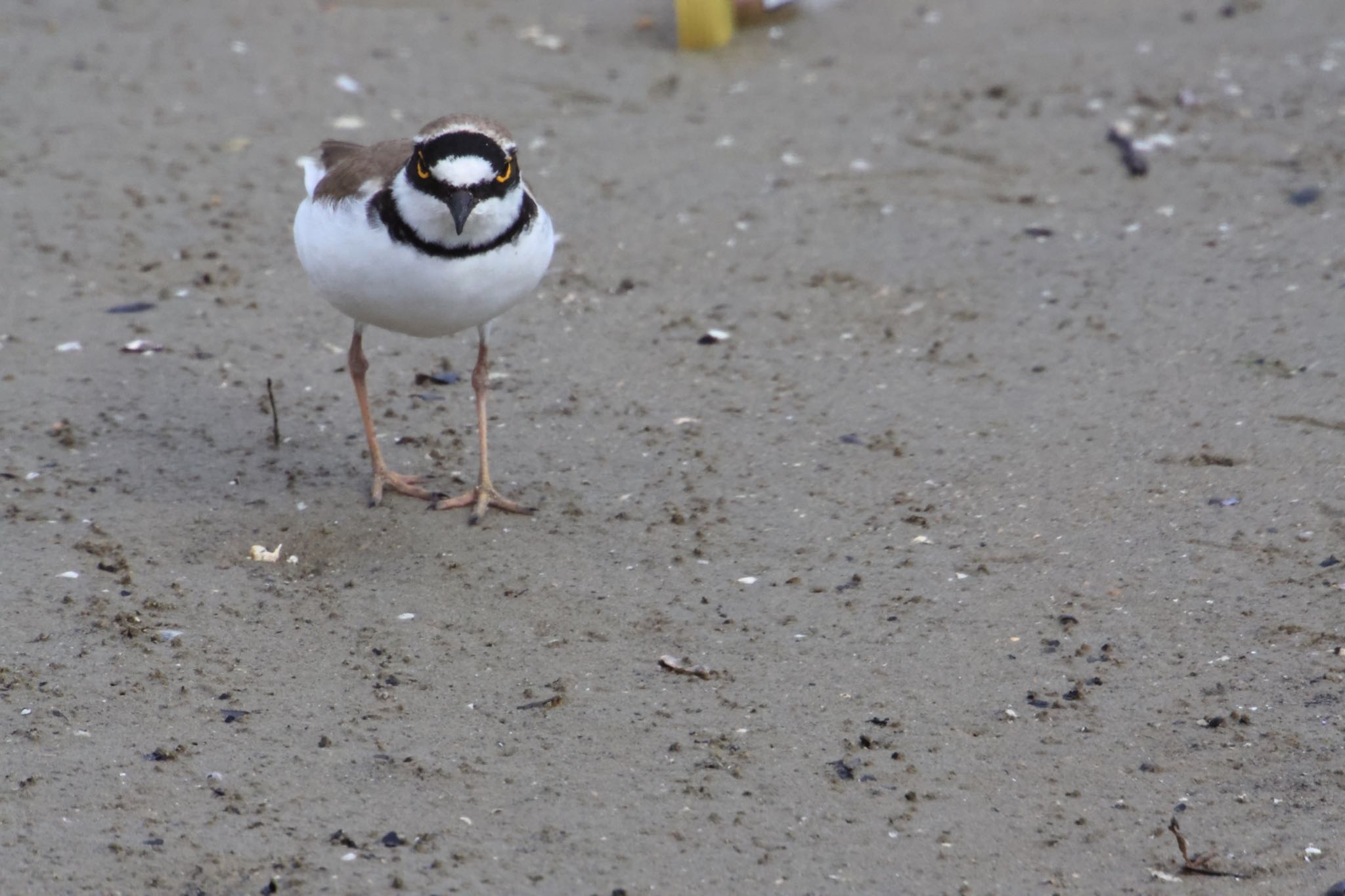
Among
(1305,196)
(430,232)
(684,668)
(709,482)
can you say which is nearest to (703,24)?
(1305,196)

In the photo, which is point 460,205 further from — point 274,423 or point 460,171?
point 274,423

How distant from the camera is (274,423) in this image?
16.0 feet

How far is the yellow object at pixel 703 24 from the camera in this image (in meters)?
8.10

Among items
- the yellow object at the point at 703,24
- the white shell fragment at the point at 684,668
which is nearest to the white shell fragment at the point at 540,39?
the yellow object at the point at 703,24

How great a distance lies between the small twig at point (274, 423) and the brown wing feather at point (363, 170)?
76 centimetres

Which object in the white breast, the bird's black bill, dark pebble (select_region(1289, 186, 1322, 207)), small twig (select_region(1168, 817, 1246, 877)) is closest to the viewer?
small twig (select_region(1168, 817, 1246, 877))

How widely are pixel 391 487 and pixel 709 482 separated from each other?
1036 millimetres

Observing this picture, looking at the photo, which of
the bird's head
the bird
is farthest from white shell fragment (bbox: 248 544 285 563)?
the bird's head

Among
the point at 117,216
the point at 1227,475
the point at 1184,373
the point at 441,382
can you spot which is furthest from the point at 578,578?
the point at 117,216

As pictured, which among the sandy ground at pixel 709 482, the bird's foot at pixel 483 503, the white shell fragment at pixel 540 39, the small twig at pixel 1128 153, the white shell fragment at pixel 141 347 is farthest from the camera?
the white shell fragment at pixel 540 39

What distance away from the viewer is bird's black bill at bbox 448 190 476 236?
3707 mm

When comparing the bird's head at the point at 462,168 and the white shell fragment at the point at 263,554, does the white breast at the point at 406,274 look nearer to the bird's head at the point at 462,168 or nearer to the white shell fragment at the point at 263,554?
the bird's head at the point at 462,168

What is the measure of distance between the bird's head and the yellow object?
4.56 metres

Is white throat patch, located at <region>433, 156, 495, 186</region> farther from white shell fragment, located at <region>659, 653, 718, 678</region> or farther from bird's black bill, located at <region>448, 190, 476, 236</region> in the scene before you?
white shell fragment, located at <region>659, 653, 718, 678</region>
